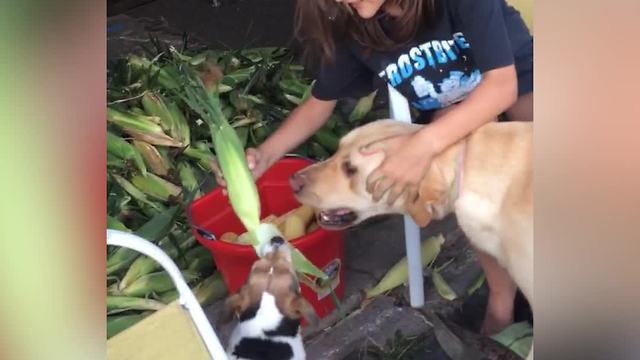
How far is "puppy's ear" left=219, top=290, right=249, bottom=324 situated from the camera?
1762 millimetres

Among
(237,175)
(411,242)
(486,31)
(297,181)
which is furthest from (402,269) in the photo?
(486,31)

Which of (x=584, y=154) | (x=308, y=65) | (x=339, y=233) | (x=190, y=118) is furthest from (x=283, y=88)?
(x=584, y=154)

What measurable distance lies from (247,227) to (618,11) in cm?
83

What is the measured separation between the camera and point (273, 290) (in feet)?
5.74

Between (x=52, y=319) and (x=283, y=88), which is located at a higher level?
(x=283, y=88)

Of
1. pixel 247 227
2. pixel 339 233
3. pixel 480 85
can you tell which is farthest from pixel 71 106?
pixel 480 85

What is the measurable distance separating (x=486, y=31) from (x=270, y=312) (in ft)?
2.21

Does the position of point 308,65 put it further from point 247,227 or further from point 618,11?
point 618,11

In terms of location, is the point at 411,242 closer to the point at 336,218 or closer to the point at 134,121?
the point at 336,218

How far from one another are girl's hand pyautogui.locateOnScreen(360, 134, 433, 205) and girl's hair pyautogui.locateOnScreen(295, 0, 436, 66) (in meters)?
0.18

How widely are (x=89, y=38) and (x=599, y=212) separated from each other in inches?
41.1

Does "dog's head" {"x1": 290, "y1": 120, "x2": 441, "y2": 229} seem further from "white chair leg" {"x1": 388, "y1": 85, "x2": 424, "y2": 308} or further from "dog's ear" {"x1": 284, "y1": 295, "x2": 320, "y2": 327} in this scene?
"dog's ear" {"x1": 284, "y1": 295, "x2": 320, "y2": 327}

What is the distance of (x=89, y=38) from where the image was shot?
169 cm

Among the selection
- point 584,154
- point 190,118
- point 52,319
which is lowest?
point 52,319
